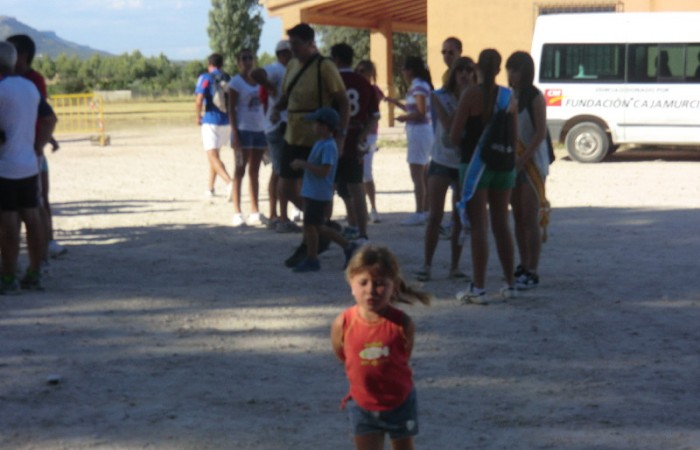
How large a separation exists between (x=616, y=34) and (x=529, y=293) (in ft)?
46.4

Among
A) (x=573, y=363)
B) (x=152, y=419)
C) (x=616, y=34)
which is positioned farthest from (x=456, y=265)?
(x=616, y=34)

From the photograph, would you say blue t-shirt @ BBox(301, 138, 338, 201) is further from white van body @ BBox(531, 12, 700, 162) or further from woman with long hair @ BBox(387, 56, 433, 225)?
white van body @ BBox(531, 12, 700, 162)

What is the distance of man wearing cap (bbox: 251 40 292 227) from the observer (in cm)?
1132

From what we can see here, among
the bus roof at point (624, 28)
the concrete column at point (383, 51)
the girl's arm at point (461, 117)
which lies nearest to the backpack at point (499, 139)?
the girl's arm at point (461, 117)

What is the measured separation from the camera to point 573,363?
6469 mm

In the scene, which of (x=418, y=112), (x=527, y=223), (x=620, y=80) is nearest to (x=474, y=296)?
(x=527, y=223)

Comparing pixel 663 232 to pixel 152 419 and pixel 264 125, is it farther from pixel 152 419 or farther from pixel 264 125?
pixel 152 419

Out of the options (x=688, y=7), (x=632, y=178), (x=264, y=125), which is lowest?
(x=632, y=178)

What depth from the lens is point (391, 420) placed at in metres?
4.13

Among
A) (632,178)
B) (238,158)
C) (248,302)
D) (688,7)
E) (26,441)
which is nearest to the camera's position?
(26,441)

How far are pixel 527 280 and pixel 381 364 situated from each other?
474cm

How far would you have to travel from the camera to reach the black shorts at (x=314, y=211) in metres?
9.35

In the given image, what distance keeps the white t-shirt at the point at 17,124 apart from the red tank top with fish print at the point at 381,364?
502 centimetres

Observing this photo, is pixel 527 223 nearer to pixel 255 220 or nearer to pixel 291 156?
pixel 291 156
